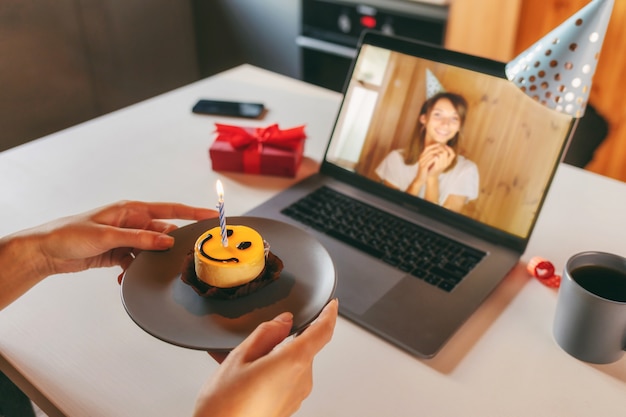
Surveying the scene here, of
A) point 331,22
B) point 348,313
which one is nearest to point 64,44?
point 331,22

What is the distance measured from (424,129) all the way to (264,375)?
562 mm

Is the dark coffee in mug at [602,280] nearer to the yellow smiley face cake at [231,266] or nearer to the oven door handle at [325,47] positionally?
the yellow smiley face cake at [231,266]

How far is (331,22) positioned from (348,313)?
2.08 metres

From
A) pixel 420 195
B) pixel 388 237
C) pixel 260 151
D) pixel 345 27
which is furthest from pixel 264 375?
pixel 345 27

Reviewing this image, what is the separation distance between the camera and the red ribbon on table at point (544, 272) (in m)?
0.84

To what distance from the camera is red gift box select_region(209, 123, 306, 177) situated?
1112 mm

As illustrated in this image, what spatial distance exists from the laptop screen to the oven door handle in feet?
4.98

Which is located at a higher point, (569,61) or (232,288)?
(569,61)

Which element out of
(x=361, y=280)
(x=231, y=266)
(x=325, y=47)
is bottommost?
(x=325, y=47)

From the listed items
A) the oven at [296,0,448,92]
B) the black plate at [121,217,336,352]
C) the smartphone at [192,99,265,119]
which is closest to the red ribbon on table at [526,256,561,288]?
the black plate at [121,217,336,352]

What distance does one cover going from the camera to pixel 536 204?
2.81 feet

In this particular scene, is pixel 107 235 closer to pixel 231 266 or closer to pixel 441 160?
pixel 231 266

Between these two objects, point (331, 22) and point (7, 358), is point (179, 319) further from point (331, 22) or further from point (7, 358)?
point (331, 22)

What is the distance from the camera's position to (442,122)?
0.95 meters
